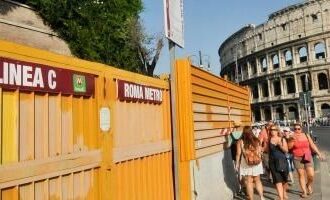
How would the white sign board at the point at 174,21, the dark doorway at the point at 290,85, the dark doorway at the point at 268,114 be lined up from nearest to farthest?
the white sign board at the point at 174,21, the dark doorway at the point at 290,85, the dark doorway at the point at 268,114

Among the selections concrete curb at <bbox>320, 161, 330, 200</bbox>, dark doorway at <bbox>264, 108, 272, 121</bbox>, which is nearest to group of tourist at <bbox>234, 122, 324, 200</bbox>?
concrete curb at <bbox>320, 161, 330, 200</bbox>

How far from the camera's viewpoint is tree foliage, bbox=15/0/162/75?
23.4 metres

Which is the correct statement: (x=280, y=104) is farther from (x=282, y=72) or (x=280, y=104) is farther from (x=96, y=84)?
(x=96, y=84)

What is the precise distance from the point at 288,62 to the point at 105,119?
82803 millimetres

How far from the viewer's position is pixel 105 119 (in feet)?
16.3

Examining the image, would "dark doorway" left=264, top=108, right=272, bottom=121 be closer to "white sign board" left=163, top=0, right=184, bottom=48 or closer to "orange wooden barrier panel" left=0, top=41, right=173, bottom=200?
"white sign board" left=163, top=0, right=184, bottom=48

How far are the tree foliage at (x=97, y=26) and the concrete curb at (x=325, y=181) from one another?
1313 centimetres

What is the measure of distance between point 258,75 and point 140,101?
278ft

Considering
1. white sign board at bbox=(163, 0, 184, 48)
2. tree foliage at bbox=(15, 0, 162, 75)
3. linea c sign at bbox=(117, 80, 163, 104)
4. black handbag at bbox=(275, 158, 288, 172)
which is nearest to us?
white sign board at bbox=(163, 0, 184, 48)

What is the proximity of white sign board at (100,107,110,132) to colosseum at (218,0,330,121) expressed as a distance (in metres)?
72.1

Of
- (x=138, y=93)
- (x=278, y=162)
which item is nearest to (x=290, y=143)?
(x=278, y=162)

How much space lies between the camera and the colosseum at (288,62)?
78.8 m

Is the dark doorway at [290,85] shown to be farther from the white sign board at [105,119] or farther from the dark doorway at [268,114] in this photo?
the white sign board at [105,119]

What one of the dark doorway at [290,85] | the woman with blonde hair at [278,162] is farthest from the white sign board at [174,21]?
the dark doorway at [290,85]
